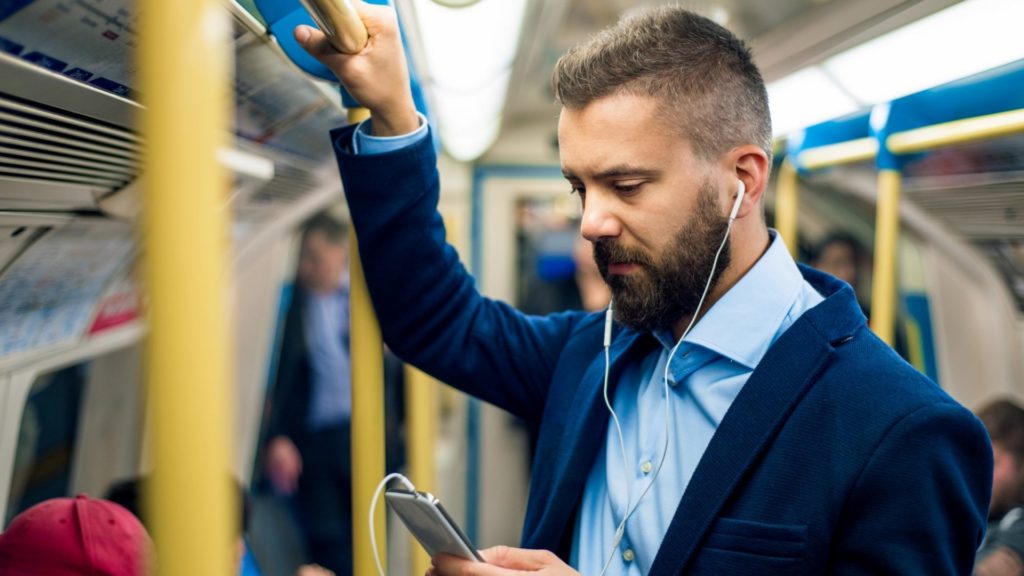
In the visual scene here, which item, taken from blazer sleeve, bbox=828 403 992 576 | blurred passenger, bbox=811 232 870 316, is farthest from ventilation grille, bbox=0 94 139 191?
blurred passenger, bbox=811 232 870 316

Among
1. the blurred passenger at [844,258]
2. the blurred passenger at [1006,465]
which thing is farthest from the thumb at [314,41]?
the blurred passenger at [844,258]

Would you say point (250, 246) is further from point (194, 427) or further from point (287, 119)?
point (194, 427)

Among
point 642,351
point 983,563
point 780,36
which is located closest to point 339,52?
point 642,351

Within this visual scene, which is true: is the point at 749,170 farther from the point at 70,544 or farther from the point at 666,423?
the point at 70,544

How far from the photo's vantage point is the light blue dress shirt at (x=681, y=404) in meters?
1.21

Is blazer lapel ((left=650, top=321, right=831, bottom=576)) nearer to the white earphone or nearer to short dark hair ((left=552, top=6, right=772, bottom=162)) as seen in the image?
the white earphone

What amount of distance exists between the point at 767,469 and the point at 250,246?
8.45 feet

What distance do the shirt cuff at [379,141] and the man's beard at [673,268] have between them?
33cm

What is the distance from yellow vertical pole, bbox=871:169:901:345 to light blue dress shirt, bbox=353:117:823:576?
3.86ft

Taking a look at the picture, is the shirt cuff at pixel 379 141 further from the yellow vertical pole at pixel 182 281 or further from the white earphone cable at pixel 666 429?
the yellow vertical pole at pixel 182 281

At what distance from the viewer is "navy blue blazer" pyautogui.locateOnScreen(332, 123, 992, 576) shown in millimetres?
1006

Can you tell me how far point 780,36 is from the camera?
2371 mm

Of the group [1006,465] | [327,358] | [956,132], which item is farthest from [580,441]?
[327,358]

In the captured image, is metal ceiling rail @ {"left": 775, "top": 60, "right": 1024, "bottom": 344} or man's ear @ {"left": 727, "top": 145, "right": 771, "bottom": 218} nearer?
man's ear @ {"left": 727, "top": 145, "right": 771, "bottom": 218}
